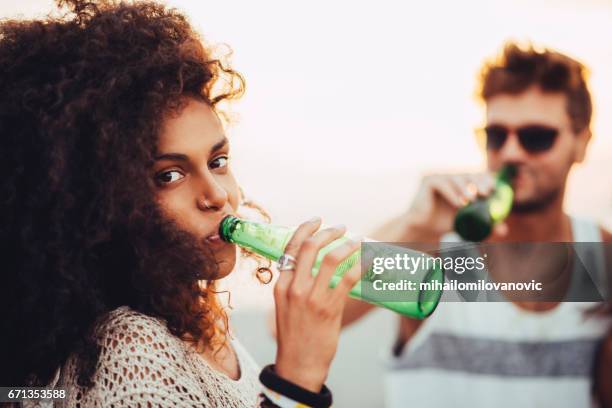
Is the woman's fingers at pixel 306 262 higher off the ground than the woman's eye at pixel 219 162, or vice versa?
the woman's eye at pixel 219 162

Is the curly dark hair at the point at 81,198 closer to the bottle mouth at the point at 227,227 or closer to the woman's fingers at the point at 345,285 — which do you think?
the bottle mouth at the point at 227,227

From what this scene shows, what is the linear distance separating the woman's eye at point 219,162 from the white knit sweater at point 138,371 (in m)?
0.35

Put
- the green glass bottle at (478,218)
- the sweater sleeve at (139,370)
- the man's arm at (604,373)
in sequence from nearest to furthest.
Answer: the sweater sleeve at (139,370) < the green glass bottle at (478,218) < the man's arm at (604,373)

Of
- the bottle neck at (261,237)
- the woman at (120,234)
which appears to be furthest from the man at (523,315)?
the woman at (120,234)

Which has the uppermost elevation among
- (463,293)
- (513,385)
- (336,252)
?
(336,252)

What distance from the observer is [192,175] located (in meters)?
1.16

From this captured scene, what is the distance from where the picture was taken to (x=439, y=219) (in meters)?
2.01

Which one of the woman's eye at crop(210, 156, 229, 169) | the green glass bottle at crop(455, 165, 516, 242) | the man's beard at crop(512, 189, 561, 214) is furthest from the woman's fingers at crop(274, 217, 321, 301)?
the man's beard at crop(512, 189, 561, 214)

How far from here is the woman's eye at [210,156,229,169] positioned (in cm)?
129

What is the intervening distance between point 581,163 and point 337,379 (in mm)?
1673

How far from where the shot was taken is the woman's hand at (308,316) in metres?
0.99

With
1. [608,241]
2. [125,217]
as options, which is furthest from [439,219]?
[125,217]

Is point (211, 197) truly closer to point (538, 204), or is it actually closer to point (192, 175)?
point (192, 175)

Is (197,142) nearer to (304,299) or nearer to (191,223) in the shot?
(191,223)
